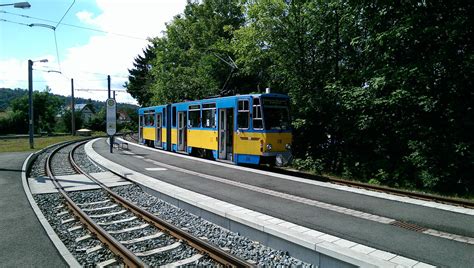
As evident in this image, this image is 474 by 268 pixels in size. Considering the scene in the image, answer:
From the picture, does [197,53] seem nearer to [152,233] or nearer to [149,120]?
[149,120]

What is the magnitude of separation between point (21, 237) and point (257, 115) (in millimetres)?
9559

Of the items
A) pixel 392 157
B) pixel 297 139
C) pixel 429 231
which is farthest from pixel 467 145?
pixel 297 139

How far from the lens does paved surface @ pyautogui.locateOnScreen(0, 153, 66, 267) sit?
561 cm

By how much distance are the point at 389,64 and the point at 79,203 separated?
11.3 m

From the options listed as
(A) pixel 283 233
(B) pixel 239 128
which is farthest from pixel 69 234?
(B) pixel 239 128

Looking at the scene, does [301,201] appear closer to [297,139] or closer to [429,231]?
[429,231]

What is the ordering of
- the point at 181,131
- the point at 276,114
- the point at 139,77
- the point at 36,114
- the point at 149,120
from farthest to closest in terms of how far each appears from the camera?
1. the point at 36,114
2. the point at 139,77
3. the point at 149,120
4. the point at 181,131
5. the point at 276,114

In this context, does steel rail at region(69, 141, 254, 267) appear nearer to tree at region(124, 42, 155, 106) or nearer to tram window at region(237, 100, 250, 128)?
tram window at region(237, 100, 250, 128)

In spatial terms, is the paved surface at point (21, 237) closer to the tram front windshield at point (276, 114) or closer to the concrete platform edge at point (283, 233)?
the concrete platform edge at point (283, 233)

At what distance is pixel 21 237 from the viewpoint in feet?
22.1

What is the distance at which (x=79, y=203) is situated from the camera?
9742 millimetres

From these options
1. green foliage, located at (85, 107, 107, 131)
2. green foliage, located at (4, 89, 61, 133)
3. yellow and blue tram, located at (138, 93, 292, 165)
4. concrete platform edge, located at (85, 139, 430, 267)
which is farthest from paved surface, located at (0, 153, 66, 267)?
green foliage, located at (85, 107, 107, 131)

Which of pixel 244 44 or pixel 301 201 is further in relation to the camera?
pixel 244 44

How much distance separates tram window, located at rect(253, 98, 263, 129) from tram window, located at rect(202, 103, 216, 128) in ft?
9.98
